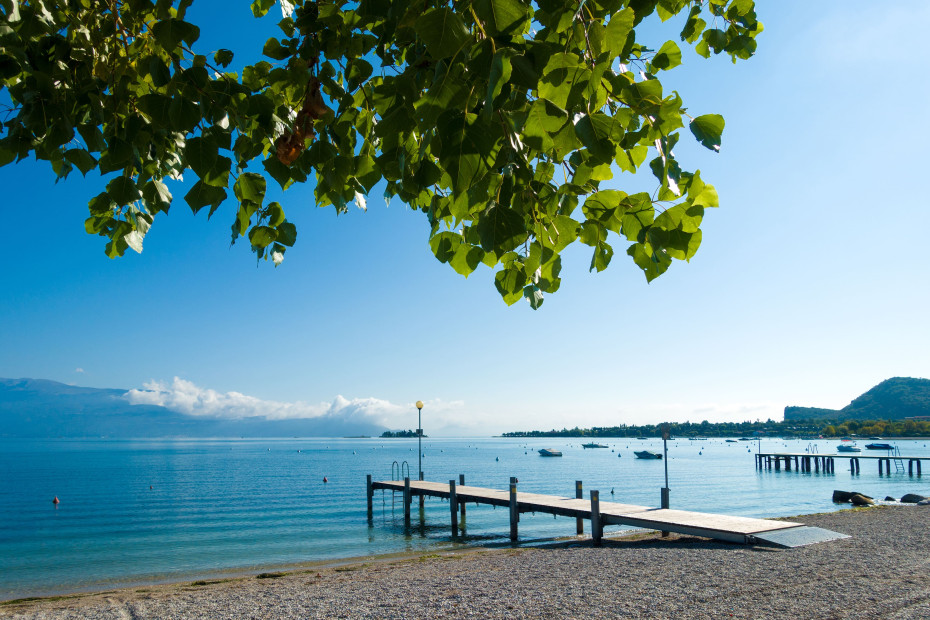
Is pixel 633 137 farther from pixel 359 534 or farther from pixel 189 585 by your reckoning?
pixel 359 534

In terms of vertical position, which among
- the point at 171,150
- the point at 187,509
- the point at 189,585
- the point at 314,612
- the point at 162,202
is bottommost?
the point at 187,509

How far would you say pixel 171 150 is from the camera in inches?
118

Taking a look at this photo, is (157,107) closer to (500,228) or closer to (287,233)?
(287,233)

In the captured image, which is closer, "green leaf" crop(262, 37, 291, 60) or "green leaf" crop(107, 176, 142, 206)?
"green leaf" crop(107, 176, 142, 206)

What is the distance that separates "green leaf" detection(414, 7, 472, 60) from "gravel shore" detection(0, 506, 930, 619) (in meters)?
9.47

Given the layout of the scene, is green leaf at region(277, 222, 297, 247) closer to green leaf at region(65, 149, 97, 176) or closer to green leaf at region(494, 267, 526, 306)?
green leaf at region(65, 149, 97, 176)

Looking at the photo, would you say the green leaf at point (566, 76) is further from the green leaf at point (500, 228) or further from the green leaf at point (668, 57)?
the green leaf at point (668, 57)

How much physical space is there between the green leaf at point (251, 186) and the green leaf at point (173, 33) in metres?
0.67

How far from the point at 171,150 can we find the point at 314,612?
379 inches

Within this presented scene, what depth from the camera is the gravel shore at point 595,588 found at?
914 cm

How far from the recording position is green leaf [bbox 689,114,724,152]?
157cm

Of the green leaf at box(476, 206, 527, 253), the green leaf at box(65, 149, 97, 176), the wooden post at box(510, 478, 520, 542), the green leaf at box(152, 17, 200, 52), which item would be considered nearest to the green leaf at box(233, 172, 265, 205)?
the green leaf at box(65, 149, 97, 176)

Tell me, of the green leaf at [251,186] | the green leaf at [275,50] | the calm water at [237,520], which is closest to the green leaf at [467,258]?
the green leaf at [251,186]

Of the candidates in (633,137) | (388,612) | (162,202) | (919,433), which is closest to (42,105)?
(162,202)
